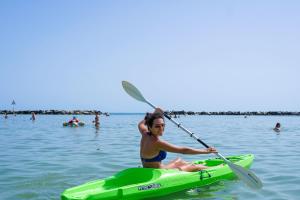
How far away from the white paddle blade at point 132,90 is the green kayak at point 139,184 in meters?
2.57

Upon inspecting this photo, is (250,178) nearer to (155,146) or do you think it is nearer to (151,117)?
(155,146)

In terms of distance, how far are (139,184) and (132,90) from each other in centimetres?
345

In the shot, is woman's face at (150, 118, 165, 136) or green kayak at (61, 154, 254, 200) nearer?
green kayak at (61, 154, 254, 200)

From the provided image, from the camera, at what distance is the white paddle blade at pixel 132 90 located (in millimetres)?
9961

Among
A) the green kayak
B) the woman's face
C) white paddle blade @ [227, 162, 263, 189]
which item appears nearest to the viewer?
the green kayak

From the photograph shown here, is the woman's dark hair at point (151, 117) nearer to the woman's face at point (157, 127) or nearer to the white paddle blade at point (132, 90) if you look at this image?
the woman's face at point (157, 127)

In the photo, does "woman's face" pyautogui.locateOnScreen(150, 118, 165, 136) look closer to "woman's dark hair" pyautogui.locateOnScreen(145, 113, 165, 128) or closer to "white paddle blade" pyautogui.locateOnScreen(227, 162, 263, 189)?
"woman's dark hair" pyautogui.locateOnScreen(145, 113, 165, 128)

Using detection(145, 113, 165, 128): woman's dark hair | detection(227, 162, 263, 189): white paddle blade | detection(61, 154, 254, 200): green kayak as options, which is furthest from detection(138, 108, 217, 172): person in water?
detection(227, 162, 263, 189): white paddle blade

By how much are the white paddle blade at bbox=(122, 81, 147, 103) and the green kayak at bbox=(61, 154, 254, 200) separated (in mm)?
2573

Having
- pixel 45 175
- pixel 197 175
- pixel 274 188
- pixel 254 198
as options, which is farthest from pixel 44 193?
pixel 274 188

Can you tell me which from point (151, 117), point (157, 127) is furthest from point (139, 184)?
point (151, 117)

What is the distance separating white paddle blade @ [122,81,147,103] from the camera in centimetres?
996

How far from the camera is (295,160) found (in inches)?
490

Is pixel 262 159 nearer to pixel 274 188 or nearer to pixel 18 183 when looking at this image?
pixel 274 188
